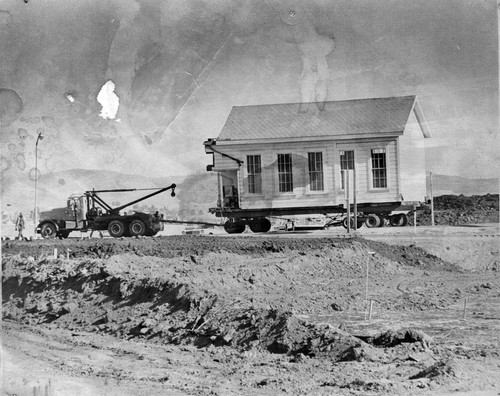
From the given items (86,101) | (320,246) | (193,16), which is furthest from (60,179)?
(320,246)

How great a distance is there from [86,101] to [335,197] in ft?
9.39

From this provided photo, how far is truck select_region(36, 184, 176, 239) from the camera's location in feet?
29.4

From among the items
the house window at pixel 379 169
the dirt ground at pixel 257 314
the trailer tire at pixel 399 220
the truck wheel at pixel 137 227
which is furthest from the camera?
the truck wheel at pixel 137 227

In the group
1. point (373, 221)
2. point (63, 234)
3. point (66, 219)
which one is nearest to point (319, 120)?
point (373, 221)

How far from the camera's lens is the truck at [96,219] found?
29.4 feet

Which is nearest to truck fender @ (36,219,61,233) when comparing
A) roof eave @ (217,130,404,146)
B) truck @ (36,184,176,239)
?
truck @ (36,184,176,239)

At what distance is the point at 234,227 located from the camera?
29.6ft

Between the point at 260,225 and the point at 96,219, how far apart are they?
1.90 m

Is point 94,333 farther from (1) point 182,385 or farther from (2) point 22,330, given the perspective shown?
(1) point 182,385

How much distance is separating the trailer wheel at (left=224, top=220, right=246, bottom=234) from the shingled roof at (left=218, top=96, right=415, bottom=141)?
0.97 metres

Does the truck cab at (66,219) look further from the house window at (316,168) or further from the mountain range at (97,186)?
the house window at (316,168)

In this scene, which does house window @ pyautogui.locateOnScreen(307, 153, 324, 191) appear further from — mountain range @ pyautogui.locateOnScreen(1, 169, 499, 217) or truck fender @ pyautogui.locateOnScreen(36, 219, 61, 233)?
truck fender @ pyautogui.locateOnScreen(36, 219, 61, 233)

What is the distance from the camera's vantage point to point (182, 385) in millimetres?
6539

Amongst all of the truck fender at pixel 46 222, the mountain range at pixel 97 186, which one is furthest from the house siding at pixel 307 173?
the truck fender at pixel 46 222
